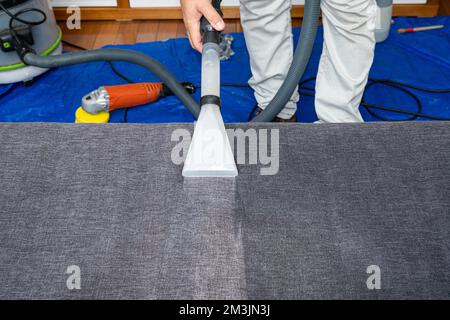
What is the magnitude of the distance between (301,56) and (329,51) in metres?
0.09

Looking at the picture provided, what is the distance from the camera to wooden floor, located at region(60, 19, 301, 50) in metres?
2.25

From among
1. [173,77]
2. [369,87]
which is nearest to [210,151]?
[173,77]

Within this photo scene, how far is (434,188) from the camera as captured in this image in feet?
3.27

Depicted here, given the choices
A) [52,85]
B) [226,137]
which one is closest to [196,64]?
[52,85]

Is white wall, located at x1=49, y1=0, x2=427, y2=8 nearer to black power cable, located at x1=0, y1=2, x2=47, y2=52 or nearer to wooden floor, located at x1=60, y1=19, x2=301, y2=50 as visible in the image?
wooden floor, located at x1=60, y1=19, x2=301, y2=50

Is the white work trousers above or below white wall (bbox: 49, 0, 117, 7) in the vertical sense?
above

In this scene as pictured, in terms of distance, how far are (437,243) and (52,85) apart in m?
1.57

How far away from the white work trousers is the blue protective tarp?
23 centimetres

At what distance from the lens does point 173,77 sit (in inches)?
67.4

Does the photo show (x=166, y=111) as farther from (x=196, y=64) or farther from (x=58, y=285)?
(x=58, y=285)

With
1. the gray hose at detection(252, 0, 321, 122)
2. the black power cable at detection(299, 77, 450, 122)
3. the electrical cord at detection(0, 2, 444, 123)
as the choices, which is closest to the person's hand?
the gray hose at detection(252, 0, 321, 122)

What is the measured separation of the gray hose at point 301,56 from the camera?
1.35 m

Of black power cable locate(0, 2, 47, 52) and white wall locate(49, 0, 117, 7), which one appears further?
white wall locate(49, 0, 117, 7)

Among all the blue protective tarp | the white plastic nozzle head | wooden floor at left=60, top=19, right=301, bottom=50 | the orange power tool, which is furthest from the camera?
wooden floor at left=60, top=19, right=301, bottom=50
